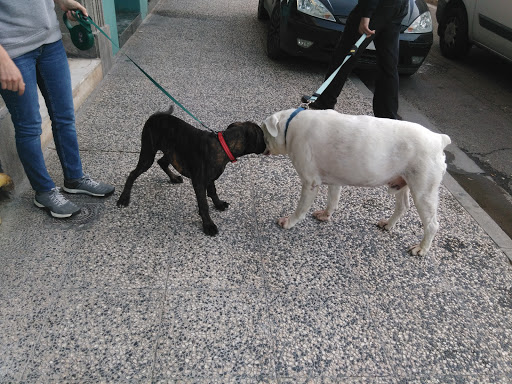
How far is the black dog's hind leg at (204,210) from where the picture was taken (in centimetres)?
306

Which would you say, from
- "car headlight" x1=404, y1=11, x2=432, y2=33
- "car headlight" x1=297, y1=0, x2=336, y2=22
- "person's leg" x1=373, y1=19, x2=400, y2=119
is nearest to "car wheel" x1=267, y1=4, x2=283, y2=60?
"car headlight" x1=297, y1=0, x2=336, y2=22

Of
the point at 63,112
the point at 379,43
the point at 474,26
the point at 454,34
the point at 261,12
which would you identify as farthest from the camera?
the point at 261,12

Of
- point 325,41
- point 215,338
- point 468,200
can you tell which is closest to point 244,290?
point 215,338

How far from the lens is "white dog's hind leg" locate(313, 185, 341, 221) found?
131 inches

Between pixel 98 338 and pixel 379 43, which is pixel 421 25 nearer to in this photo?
pixel 379 43

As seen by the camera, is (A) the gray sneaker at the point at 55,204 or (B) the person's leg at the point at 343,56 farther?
(B) the person's leg at the point at 343,56

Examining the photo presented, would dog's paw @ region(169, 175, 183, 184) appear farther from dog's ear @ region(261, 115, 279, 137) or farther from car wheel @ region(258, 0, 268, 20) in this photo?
car wheel @ region(258, 0, 268, 20)

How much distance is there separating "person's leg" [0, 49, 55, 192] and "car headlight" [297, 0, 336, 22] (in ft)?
15.2

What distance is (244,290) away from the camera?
8.98 ft

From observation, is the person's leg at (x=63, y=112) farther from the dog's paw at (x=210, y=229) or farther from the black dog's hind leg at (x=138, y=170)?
the dog's paw at (x=210, y=229)

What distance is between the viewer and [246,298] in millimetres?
2680

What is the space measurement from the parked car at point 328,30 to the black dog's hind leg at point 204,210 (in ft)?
13.9

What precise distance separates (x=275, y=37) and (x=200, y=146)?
4698mm

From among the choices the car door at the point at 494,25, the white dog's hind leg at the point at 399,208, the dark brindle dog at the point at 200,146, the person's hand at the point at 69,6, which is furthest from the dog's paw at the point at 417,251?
the car door at the point at 494,25
